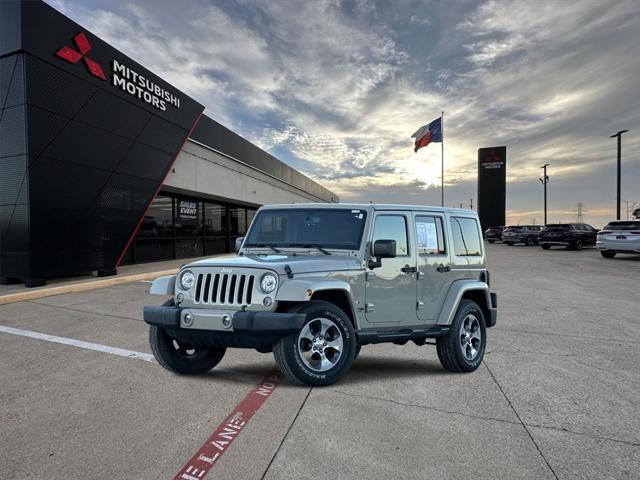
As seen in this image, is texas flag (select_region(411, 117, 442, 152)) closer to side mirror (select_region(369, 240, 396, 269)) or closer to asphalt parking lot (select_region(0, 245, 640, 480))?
asphalt parking lot (select_region(0, 245, 640, 480))

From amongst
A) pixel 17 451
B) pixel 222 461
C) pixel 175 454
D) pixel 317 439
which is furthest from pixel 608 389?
pixel 17 451

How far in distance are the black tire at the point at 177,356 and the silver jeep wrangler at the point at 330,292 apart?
0.03 ft

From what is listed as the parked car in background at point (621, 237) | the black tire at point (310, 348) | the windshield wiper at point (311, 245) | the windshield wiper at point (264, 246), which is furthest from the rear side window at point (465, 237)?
the parked car in background at point (621, 237)

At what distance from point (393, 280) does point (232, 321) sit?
172cm

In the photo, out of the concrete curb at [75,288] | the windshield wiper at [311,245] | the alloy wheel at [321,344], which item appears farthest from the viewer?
the concrete curb at [75,288]

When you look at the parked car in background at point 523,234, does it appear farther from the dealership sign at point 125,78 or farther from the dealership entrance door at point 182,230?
the dealership sign at point 125,78

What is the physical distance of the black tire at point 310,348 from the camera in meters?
3.54

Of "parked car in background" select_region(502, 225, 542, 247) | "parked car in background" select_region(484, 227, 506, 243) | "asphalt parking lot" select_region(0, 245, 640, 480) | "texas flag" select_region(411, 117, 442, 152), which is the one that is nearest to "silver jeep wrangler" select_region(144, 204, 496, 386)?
"asphalt parking lot" select_region(0, 245, 640, 480)

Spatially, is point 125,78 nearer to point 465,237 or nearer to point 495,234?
point 465,237

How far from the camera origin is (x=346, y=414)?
3277 millimetres

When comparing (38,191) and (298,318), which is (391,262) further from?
(38,191)

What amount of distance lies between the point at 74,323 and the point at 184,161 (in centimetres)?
1204

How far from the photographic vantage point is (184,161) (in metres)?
17.6

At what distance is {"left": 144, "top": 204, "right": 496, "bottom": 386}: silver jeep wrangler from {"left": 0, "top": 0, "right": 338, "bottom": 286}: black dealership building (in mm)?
8530
